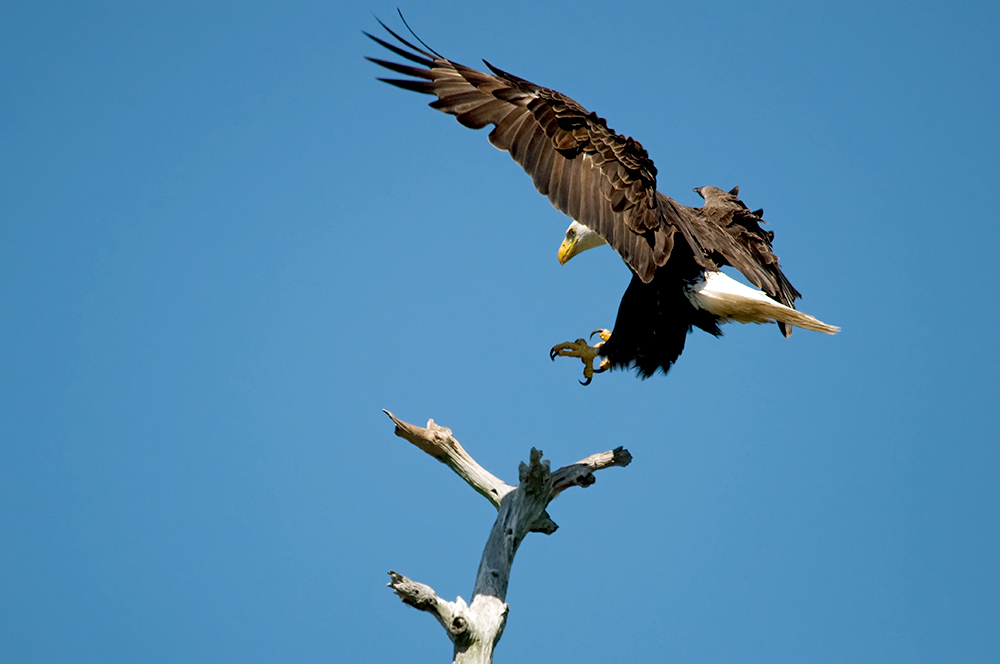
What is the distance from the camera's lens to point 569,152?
5.07 metres

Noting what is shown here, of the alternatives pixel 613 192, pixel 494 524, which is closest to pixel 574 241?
pixel 613 192

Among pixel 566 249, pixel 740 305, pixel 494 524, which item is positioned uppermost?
pixel 566 249

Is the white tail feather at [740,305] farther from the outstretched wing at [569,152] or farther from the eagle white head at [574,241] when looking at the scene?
the eagle white head at [574,241]

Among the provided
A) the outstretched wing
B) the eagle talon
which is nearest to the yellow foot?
the eagle talon

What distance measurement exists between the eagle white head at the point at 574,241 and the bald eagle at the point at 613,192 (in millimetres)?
811

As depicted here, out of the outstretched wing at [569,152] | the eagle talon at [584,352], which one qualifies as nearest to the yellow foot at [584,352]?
the eagle talon at [584,352]

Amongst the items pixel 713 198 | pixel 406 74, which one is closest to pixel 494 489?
pixel 406 74

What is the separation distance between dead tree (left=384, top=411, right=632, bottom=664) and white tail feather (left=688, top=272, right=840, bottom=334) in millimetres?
1024

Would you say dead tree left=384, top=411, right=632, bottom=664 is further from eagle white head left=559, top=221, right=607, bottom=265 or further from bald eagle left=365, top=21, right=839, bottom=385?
eagle white head left=559, top=221, right=607, bottom=265

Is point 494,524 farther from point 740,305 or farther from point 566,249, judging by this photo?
point 566,249

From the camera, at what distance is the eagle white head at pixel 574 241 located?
6391 mm

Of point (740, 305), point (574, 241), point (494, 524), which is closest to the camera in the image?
point (494, 524)

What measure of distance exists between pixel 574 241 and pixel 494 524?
7.43 feet

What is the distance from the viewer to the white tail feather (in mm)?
5215
